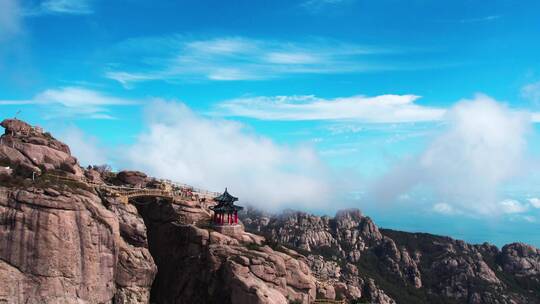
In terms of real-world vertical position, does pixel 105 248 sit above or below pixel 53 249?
above

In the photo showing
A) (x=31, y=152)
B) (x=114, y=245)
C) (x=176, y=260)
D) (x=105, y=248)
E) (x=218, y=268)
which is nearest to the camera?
(x=105, y=248)

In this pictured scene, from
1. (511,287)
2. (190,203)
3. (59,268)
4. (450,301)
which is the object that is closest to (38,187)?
(59,268)

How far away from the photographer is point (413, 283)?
18925cm

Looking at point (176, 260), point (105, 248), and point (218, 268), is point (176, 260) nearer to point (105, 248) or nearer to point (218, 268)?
point (218, 268)

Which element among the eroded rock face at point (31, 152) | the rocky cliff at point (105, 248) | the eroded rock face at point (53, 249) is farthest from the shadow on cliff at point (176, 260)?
the eroded rock face at point (31, 152)

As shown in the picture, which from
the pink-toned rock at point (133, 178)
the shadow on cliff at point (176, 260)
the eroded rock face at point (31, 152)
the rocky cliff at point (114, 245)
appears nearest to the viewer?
the rocky cliff at point (114, 245)

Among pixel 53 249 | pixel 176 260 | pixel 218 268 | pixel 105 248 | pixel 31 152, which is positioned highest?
Answer: pixel 31 152

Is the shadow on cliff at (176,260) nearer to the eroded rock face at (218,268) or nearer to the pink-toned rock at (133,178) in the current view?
the eroded rock face at (218,268)

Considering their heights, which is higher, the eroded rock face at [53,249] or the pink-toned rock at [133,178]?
the pink-toned rock at [133,178]

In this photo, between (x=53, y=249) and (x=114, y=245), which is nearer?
(x=53, y=249)

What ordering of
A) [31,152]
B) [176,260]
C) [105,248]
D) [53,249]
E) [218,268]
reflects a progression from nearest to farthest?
[53,249] → [105,248] → [31,152] → [218,268] → [176,260]

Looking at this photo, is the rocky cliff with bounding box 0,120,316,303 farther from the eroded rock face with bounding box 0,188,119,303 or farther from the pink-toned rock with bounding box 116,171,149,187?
the pink-toned rock with bounding box 116,171,149,187

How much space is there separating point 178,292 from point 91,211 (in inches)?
829

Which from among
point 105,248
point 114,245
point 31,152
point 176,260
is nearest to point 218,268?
point 176,260
